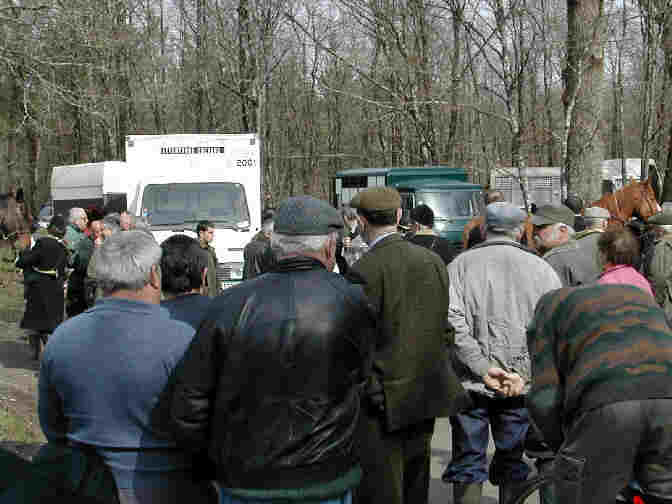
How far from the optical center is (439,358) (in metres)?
5.09

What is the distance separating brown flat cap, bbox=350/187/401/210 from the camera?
5336 millimetres

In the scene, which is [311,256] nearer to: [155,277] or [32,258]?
[155,277]

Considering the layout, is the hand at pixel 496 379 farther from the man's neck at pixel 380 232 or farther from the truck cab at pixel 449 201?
the truck cab at pixel 449 201

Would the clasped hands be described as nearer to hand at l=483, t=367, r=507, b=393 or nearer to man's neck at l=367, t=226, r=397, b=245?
hand at l=483, t=367, r=507, b=393

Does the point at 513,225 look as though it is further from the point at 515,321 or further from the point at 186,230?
the point at 186,230

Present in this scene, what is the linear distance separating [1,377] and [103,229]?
2820mm

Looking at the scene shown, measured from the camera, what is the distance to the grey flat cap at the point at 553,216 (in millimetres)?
7266

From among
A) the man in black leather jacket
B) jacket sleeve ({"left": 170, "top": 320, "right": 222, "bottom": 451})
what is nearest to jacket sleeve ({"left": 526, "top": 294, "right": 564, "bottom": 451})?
the man in black leather jacket

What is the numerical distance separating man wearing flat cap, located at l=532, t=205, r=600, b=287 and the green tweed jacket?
240cm

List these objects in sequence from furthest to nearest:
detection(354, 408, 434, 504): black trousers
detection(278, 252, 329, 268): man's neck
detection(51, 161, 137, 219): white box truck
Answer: detection(51, 161, 137, 219): white box truck, detection(354, 408, 434, 504): black trousers, detection(278, 252, 329, 268): man's neck

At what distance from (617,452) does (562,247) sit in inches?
169

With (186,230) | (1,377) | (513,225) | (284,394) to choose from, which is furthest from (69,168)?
(284,394)

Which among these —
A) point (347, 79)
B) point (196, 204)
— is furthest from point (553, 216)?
point (347, 79)

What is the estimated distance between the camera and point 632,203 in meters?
12.8
